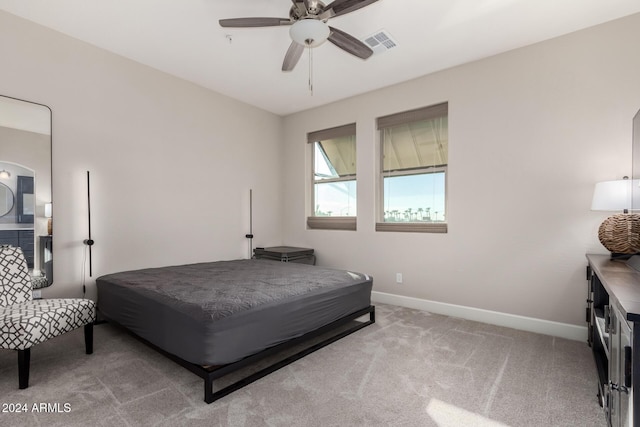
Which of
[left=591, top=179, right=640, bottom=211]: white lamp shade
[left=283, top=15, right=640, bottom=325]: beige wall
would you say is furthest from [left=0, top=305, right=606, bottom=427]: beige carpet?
[left=591, top=179, right=640, bottom=211]: white lamp shade

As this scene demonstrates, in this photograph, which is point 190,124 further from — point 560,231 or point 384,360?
point 560,231

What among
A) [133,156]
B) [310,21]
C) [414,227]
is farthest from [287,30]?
[414,227]

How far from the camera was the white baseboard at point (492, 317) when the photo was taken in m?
2.81

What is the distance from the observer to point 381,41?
295 cm

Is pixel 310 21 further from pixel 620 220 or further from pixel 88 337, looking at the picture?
Answer: pixel 88 337

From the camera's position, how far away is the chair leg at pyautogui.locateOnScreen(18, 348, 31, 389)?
1.94 metres

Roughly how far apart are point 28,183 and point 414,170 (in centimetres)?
377

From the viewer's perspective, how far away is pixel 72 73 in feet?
9.83

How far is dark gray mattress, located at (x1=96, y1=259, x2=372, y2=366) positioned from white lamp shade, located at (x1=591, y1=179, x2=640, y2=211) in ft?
6.38

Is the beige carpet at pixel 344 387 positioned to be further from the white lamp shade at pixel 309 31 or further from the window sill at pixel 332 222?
the white lamp shade at pixel 309 31

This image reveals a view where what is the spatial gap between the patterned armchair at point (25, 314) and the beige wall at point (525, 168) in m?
3.02

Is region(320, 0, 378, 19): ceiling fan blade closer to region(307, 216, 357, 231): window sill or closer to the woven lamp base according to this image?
the woven lamp base

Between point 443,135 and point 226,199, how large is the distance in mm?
2775

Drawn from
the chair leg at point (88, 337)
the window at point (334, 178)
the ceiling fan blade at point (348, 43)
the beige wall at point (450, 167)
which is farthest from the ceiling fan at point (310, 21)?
the chair leg at point (88, 337)
